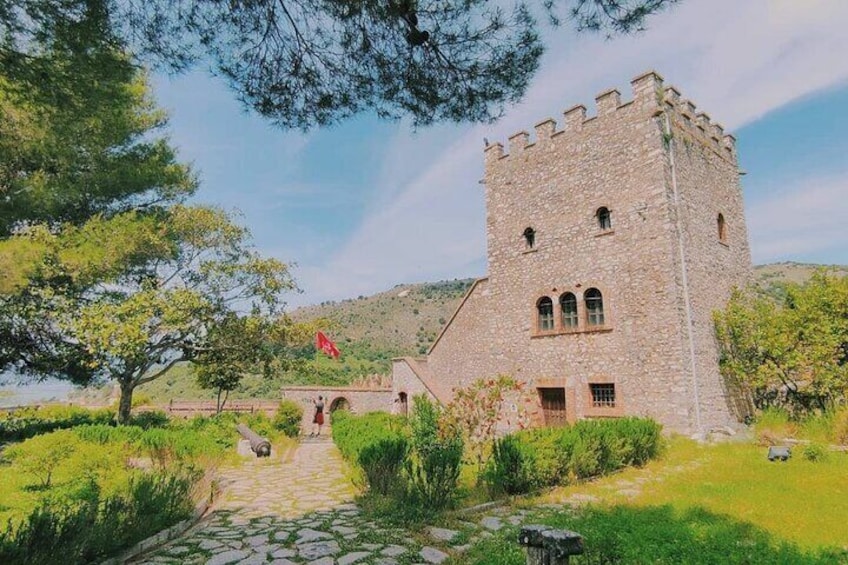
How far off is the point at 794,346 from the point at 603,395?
4.55m

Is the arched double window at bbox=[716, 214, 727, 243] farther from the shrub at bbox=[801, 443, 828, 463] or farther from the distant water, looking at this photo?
the distant water

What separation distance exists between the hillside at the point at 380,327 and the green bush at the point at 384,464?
26657mm

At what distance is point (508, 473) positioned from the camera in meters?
→ 6.98

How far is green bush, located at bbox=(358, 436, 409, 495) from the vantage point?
6973mm

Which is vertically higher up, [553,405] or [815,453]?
[553,405]

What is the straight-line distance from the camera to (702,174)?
45.2ft

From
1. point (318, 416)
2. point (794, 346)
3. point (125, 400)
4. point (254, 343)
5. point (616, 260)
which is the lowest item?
point (318, 416)

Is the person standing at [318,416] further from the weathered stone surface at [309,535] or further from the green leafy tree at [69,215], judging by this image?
the weathered stone surface at [309,535]

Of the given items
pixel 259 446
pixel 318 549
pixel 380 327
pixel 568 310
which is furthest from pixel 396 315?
pixel 318 549

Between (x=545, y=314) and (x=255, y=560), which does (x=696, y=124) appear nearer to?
(x=545, y=314)

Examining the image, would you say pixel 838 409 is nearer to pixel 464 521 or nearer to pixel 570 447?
pixel 570 447

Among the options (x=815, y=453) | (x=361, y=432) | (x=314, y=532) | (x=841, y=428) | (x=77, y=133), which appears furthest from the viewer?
(x=361, y=432)

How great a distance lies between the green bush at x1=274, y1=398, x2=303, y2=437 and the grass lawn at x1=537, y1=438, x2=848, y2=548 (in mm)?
12979

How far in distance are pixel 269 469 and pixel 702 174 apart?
1381cm
